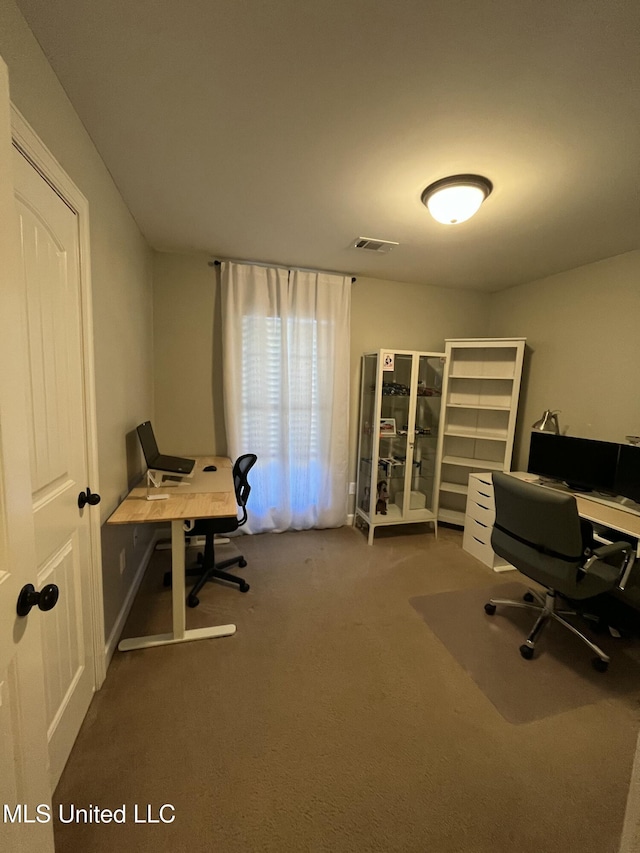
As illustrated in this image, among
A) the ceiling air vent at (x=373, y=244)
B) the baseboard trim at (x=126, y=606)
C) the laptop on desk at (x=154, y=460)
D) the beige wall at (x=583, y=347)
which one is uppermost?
the ceiling air vent at (x=373, y=244)

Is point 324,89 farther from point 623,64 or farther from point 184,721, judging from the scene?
point 184,721

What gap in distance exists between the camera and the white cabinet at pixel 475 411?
10.3ft

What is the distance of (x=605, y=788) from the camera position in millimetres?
1250

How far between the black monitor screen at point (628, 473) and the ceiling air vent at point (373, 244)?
86.0 inches

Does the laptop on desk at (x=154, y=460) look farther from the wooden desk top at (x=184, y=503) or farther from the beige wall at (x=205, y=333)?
the beige wall at (x=205, y=333)

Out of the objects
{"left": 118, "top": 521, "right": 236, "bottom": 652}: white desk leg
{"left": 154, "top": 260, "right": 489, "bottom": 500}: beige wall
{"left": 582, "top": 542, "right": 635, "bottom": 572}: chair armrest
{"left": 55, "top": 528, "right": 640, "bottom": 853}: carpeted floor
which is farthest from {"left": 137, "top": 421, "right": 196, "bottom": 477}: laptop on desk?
{"left": 582, "top": 542, "right": 635, "bottom": 572}: chair armrest

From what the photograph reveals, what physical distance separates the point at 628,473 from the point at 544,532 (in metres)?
1.00

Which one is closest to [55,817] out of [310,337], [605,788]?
[605,788]

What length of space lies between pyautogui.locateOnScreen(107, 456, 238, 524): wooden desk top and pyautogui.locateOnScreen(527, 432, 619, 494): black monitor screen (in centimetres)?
259

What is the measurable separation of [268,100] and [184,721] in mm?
2614

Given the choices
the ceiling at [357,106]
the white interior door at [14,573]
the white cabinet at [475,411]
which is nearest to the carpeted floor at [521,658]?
the white cabinet at [475,411]

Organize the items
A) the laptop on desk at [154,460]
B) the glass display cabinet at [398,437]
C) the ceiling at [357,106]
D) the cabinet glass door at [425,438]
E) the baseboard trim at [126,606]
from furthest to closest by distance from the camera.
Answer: the cabinet glass door at [425,438]
the glass display cabinet at [398,437]
the laptop on desk at [154,460]
the baseboard trim at [126,606]
the ceiling at [357,106]

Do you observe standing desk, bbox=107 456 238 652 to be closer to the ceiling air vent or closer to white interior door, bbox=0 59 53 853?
white interior door, bbox=0 59 53 853

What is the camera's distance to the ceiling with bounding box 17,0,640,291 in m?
0.98
